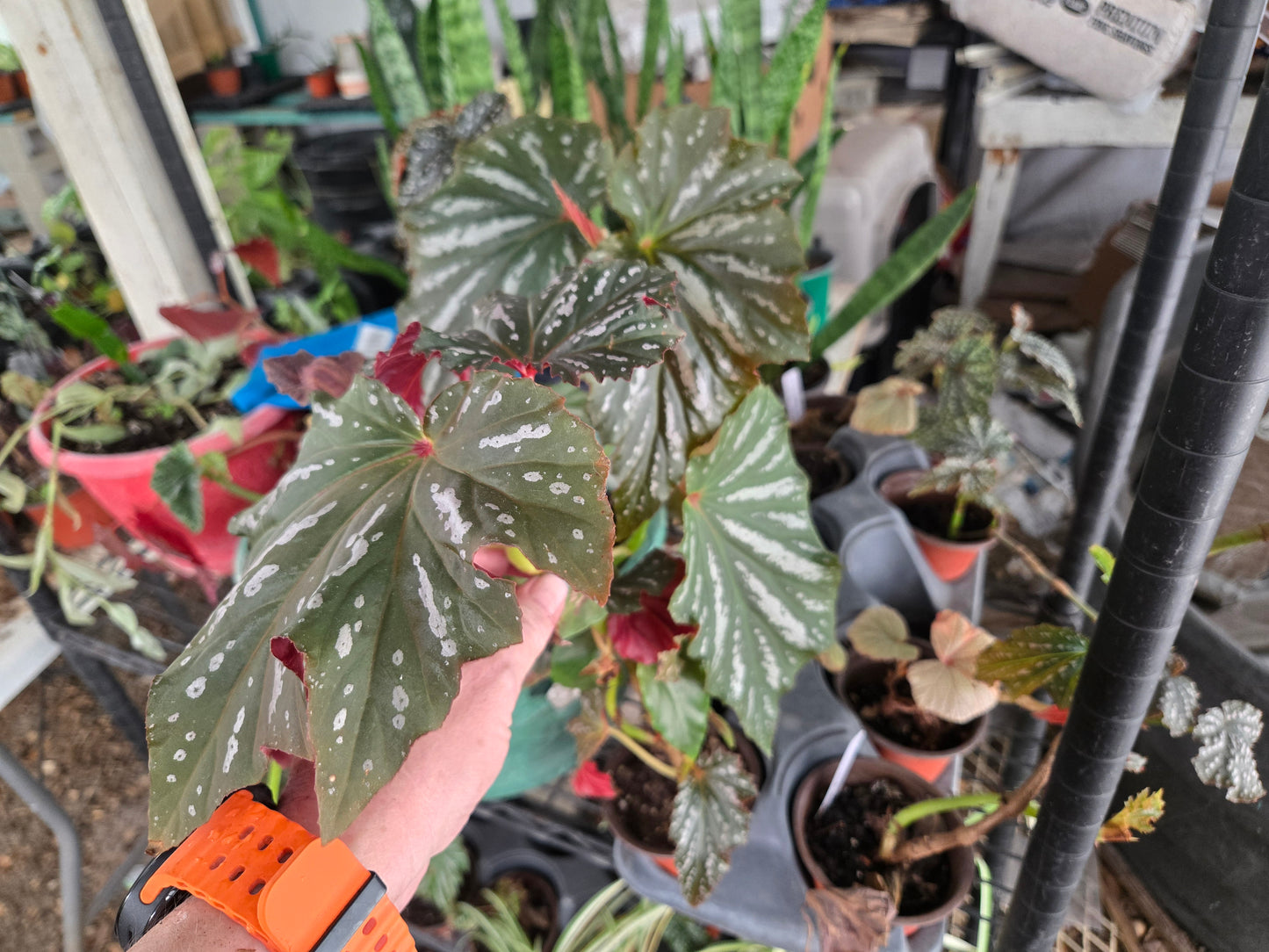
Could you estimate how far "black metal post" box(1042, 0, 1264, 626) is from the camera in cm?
42

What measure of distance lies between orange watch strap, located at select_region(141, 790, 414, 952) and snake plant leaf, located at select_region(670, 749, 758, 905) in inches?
10.1

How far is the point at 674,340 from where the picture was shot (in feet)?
1.29

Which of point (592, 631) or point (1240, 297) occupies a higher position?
point (1240, 297)

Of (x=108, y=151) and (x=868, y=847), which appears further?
(x=108, y=151)

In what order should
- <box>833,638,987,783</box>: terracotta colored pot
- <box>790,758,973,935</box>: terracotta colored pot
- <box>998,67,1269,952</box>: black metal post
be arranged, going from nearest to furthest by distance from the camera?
<box>998,67,1269,952</box>: black metal post, <box>790,758,973,935</box>: terracotta colored pot, <box>833,638,987,783</box>: terracotta colored pot

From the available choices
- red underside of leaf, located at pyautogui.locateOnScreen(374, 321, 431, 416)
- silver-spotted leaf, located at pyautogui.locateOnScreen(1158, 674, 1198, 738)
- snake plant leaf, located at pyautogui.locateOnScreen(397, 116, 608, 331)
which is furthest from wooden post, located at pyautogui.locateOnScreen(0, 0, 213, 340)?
silver-spotted leaf, located at pyautogui.locateOnScreen(1158, 674, 1198, 738)

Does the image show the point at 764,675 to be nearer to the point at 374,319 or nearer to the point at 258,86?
the point at 374,319

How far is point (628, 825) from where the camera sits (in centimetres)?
71

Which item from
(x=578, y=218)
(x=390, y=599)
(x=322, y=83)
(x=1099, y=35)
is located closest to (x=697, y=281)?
(x=578, y=218)

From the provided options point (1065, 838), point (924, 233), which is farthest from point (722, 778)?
point (924, 233)

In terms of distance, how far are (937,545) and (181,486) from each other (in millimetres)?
862

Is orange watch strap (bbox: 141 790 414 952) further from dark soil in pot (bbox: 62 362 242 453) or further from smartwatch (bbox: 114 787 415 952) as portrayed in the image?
dark soil in pot (bbox: 62 362 242 453)

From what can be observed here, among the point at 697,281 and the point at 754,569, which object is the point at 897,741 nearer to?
the point at 754,569

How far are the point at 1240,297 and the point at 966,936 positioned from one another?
79 centimetres
